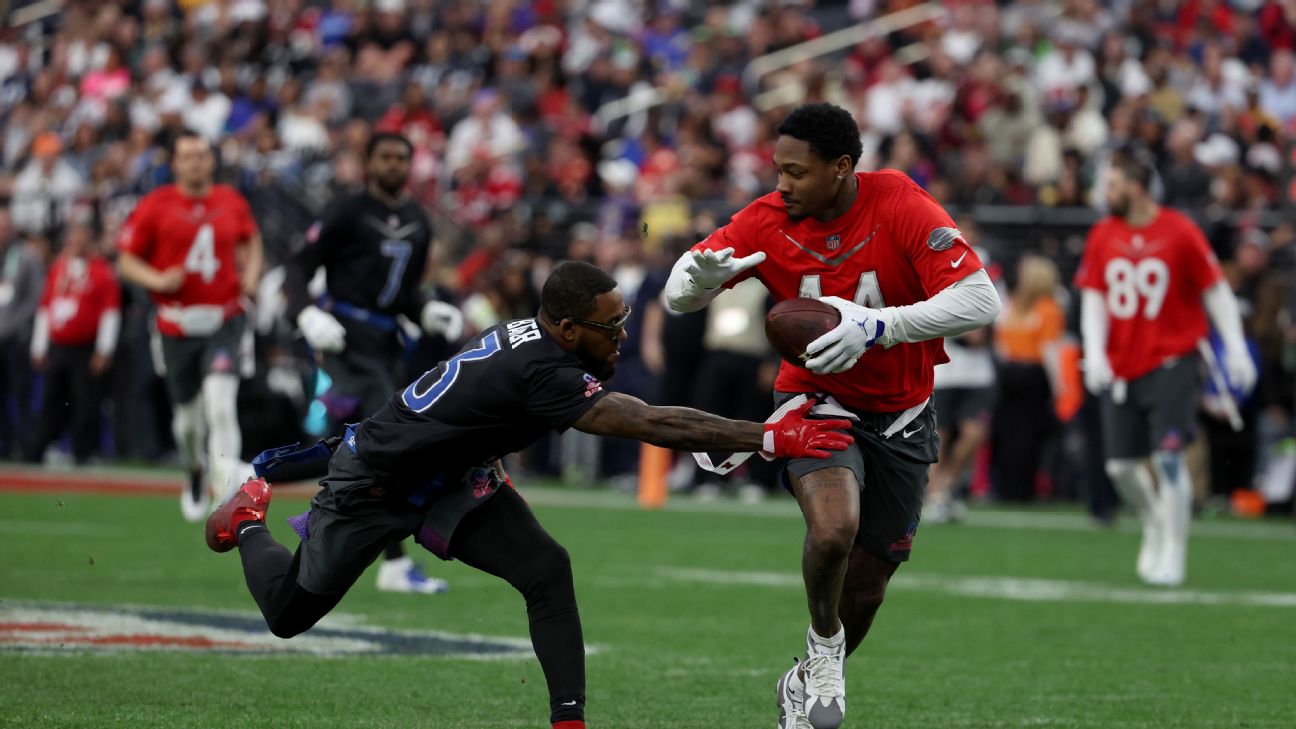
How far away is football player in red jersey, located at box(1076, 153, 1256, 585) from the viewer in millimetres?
11078

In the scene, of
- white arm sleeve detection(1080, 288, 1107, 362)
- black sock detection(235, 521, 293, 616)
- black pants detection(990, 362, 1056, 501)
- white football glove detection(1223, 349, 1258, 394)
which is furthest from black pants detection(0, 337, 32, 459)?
black sock detection(235, 521, 293, 616)

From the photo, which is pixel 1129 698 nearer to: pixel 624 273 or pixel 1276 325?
pixel 1276 325

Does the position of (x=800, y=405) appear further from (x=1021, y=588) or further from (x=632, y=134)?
(x=632, y=134)

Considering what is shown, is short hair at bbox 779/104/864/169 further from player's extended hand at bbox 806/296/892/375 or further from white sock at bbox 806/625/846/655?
white sock at bbox 806/625/846/655

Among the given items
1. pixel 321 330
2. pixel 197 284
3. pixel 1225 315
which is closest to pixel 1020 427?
pixel 1225 315

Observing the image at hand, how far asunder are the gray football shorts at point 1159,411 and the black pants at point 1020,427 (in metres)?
5.47

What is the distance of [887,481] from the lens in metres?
6.32

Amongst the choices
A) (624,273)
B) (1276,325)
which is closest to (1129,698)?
(1276,325)

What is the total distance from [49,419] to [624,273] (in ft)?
19.7

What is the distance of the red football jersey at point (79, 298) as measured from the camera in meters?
19.5

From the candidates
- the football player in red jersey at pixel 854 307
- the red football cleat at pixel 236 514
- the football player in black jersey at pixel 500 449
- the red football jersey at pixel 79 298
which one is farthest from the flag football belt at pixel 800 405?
the red football jersey at pixel 79 298

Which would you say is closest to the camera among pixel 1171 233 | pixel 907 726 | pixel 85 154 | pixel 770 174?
pixel 907 726

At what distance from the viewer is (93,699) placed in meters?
6.66

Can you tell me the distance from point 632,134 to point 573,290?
16625 mm
